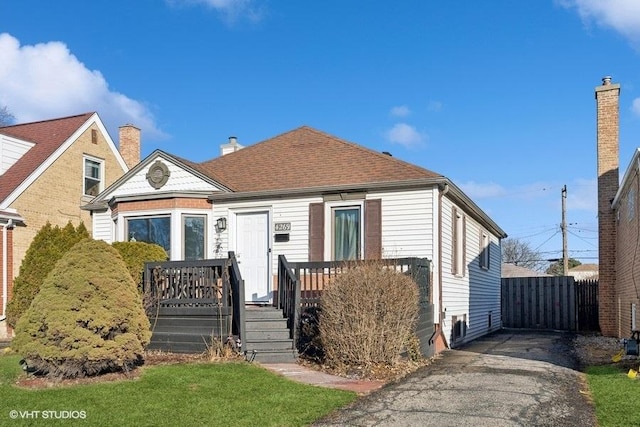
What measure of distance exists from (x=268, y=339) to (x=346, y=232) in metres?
3.57

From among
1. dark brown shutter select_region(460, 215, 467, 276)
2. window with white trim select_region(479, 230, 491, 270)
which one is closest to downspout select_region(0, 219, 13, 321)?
dark brown shutter select_region(460, 215, 467, 276)

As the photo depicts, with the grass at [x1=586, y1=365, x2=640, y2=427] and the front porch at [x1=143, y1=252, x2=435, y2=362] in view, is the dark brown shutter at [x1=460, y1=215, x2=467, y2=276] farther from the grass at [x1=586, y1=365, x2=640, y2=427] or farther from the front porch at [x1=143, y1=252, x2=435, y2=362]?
the grass at [x1=586, y1=365, x2=640, y2=427]

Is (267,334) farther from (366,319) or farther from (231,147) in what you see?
(231,147)

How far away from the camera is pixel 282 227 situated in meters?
13.2

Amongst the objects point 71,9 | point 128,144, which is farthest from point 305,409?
point 128,144

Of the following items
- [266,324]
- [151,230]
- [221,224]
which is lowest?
[266,324]

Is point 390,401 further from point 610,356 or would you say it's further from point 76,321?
point 610,356

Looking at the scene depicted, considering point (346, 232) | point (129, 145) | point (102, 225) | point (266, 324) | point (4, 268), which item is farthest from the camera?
point (129, 145)

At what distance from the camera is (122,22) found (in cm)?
1498

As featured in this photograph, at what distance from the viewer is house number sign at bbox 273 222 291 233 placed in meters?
13.2

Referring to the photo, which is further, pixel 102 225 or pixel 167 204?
pixel 102 225

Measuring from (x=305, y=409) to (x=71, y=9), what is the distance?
11446mm

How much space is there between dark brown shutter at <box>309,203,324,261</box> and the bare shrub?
3607 millimetres

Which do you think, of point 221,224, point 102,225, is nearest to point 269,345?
point 221,224
